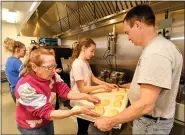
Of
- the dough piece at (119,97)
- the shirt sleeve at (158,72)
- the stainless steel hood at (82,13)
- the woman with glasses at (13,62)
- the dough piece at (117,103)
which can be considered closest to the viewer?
the shirt sleeve at (158,72)

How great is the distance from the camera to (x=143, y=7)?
0.93 meters

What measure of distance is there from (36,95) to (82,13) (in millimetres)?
2238

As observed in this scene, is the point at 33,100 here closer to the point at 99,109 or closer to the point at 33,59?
the point at 33,59

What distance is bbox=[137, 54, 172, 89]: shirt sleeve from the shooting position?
770mm

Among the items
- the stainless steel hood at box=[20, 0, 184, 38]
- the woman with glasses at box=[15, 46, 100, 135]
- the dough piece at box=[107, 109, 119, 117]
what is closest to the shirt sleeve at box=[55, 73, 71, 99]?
A: the woman with glasses at box=[15, 46, 100, 135]

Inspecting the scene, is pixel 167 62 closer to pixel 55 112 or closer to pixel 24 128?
pixel 55 112

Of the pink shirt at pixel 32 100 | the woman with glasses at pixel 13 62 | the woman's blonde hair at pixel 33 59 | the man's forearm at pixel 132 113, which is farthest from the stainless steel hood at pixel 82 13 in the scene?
the pink shirt at pixel 32 100

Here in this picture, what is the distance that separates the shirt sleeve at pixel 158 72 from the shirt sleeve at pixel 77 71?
0.76 m

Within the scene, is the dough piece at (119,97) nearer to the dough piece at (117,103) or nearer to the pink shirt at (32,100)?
the dough piece at (117,103)

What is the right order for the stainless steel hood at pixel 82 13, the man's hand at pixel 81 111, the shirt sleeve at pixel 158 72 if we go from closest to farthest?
1. the shirt sleeve at pixel 158 72
2. the man's hand at pixel 81 111
3. the stainless steel hood at pixel 82 13

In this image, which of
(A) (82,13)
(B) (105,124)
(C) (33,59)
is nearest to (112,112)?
(B) (105,124)

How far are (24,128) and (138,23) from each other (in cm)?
112

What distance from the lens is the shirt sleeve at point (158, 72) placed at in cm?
77

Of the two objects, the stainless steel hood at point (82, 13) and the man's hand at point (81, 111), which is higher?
the stainless steel hood at point (82, 13)
